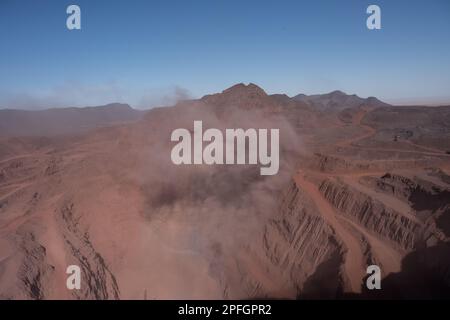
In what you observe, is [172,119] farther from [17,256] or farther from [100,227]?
[17,256]

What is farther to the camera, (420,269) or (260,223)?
(260,223)

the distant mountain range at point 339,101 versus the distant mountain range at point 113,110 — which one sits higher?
the distant mountain range at point 339,101

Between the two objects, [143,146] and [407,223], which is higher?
[143,146]

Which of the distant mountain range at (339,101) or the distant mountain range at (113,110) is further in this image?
the distant mountain range at (339,101)

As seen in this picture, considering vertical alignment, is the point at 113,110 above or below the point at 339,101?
below

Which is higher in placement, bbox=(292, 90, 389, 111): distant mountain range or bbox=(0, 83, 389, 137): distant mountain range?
bbox=(292, 90, 389, 111): distant mountain range

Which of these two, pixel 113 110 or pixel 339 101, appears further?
pixel 113 110

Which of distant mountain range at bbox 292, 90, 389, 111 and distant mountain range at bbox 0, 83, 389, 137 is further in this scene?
distant mountain range at bbox 292, 90, 389, 111

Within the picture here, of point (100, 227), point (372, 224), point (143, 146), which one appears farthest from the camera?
point (143, 146)
